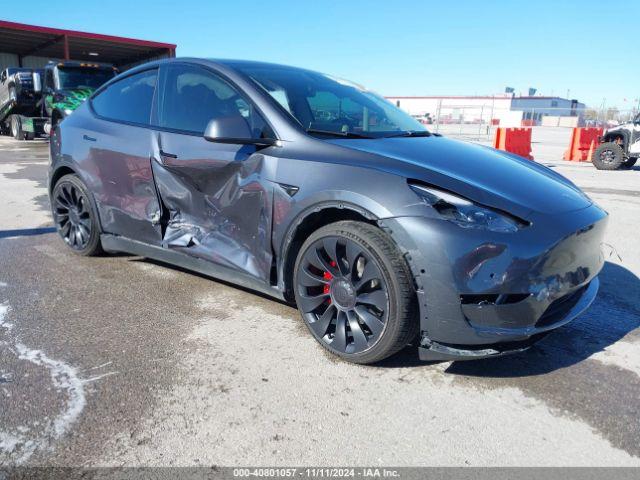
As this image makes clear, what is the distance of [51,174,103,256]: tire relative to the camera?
13.4ft

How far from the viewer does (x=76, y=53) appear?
30.1 meters

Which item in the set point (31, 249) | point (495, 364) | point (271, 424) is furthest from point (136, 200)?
point (495, 364)

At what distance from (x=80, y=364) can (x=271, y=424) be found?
113 centimetres

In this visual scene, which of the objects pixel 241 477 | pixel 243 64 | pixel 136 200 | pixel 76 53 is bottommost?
pixel 241 477

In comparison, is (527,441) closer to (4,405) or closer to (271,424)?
(271,424)

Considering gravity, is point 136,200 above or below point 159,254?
above

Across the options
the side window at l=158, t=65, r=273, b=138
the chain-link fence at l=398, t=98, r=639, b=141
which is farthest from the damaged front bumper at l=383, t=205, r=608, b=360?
the chain-link fence at l=398, t=98, r=639, b=141

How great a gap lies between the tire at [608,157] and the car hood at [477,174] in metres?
10.8

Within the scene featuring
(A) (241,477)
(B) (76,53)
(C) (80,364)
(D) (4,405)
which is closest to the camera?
(A) (241,477)

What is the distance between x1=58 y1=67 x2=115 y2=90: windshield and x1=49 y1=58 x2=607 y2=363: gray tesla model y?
11881 millimetres

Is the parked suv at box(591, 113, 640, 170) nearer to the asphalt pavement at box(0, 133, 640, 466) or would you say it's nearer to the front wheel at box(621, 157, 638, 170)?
the front wheel at box(621, 157, 638, 170)

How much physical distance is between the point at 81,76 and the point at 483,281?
15.1 metres

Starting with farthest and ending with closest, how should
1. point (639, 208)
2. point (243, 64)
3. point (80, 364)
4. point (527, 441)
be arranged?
point (639, 208) → point (243, 64) → point (80, 364) → point (527, 441)

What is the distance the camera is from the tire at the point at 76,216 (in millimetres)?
Answer: 4074
